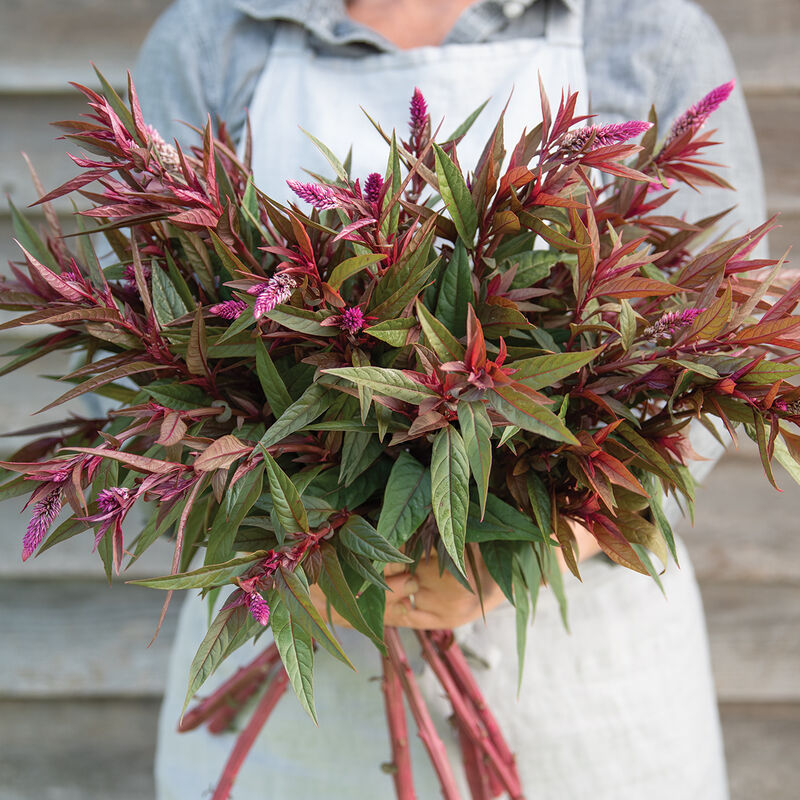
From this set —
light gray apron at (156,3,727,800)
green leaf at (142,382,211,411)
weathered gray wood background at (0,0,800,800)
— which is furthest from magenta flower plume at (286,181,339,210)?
weathered gray wood background at (0,0,800,800)

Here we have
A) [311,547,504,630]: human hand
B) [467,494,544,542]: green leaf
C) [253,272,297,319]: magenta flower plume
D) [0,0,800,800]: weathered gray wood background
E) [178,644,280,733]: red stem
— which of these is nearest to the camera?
[253,272,297,319]: magenta flower plume

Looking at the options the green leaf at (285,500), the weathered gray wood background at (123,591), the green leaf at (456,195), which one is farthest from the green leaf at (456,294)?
the weathered gray wood background at (123,591)

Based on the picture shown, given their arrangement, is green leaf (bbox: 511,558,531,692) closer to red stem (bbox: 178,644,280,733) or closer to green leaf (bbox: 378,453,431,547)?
green leaf (bbox: 378,453,431,547)

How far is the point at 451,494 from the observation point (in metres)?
0.29

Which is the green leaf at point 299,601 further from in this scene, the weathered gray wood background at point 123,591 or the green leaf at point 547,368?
the weathered gray wood background at point 123,591

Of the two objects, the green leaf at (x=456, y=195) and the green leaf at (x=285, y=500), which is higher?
the green leaf at (x=456, y=195)

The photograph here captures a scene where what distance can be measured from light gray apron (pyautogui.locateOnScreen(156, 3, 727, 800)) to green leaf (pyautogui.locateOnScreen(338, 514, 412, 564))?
1.07 feet

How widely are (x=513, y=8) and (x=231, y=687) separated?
0.66 m

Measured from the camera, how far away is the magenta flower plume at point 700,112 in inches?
14.9

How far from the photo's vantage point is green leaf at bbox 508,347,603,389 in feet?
0.93

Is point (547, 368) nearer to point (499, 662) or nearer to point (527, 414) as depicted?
point (527, 414)

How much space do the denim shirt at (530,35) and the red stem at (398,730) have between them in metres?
0.46

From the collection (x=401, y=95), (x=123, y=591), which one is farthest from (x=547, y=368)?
(x=123, y=591)

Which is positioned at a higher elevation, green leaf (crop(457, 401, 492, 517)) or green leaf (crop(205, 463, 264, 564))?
green leaf (crop(457, 401, 492, 517))
